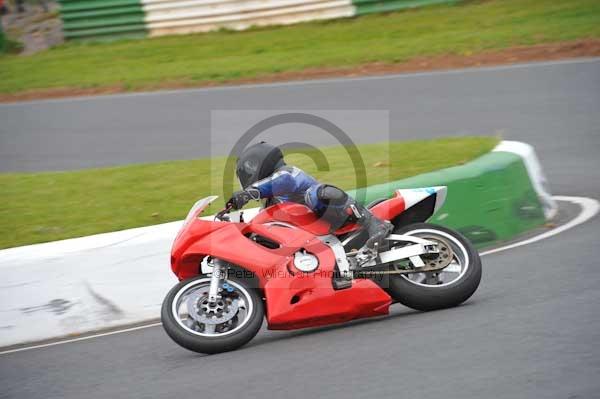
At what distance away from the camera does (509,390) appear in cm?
470

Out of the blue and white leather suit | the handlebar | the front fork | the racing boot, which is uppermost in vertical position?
the blue and white leather suit

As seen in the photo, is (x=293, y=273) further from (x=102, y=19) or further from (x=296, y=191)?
(x=102, y=19)

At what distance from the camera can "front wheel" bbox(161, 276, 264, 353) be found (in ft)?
19.9

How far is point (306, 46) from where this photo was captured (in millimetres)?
20156

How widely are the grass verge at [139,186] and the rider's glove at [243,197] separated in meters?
2.92

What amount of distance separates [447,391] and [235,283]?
6.42 ft

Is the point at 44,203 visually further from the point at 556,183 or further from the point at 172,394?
the point at 556,183

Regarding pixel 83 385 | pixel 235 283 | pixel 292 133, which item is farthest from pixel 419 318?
pixel 292 133

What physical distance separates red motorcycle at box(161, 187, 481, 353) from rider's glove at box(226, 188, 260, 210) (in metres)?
0.25

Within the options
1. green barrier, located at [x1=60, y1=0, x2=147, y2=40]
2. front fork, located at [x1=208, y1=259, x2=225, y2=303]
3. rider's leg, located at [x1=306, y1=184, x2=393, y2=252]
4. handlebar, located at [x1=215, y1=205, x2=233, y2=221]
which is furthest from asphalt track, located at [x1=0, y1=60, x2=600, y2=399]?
green barrier, located at [x1=60, y1=0, x2=147, y2=40]

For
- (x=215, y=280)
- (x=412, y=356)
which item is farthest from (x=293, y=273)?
(x=412, y=356)

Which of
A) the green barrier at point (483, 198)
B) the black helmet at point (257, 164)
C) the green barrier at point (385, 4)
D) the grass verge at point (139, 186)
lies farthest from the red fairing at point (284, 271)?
the green barrier at point (385, 4)

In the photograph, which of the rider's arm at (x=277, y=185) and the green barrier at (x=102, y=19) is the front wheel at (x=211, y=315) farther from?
the green barrier at (x=102, y=19)

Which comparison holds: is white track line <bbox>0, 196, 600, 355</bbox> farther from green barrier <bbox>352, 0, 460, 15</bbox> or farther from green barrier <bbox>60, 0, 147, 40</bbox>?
green barrier <bbox>60, 0, 147, 40</bbox>
